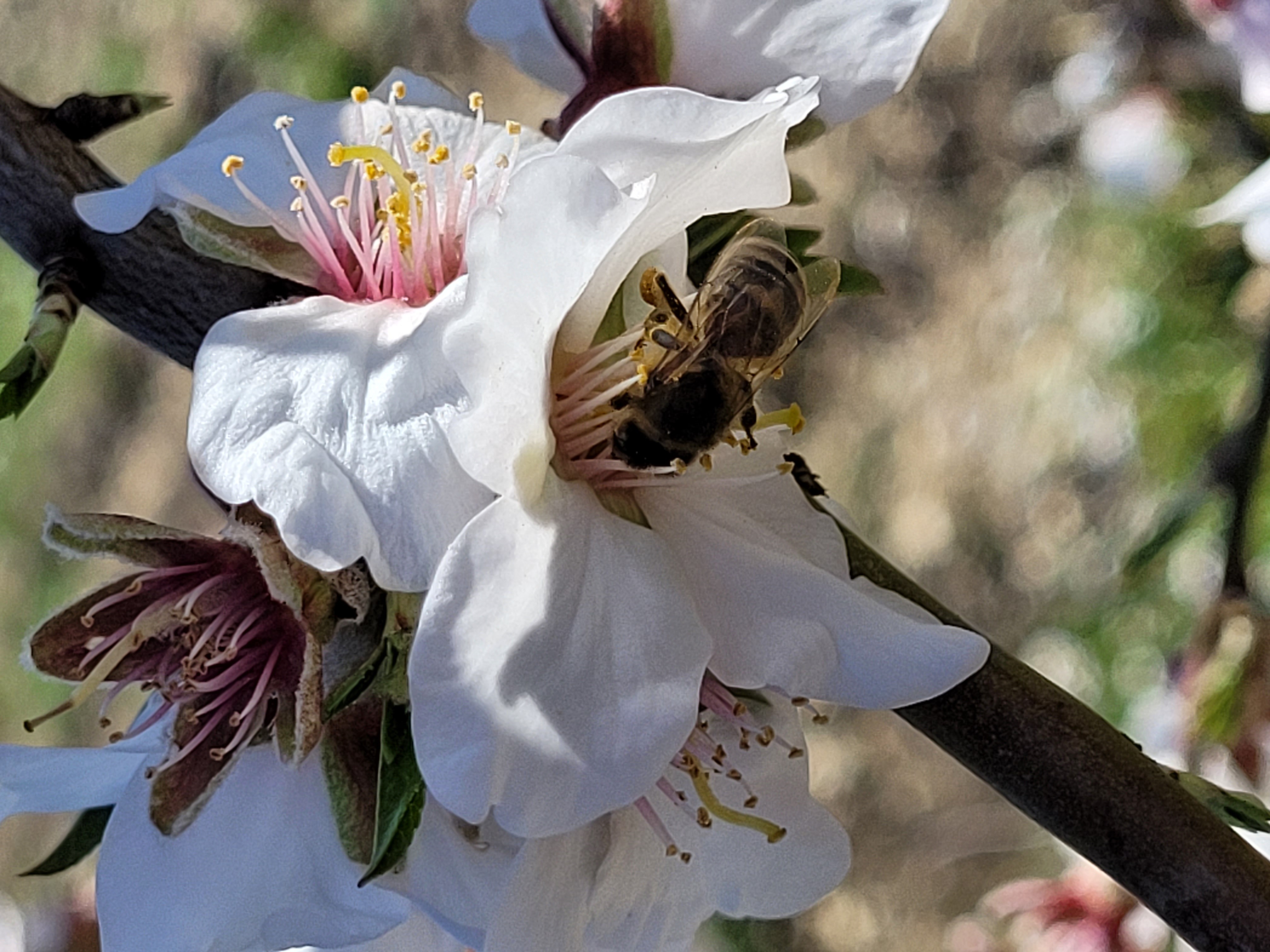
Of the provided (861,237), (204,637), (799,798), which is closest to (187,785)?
(204,637)

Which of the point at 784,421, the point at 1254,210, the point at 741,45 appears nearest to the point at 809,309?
the point at 784,421

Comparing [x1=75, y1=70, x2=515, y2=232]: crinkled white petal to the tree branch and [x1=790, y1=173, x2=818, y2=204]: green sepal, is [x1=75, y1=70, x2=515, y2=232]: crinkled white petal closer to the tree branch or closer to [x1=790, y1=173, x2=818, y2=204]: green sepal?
the tree branch

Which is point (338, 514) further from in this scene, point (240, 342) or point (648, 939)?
Result: point (648, 939)

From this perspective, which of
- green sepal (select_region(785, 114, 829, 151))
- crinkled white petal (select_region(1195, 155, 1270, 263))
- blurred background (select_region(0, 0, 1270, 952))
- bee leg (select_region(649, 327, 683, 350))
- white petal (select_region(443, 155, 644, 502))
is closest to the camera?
white petal (select_region(443, 155, 644, 502))

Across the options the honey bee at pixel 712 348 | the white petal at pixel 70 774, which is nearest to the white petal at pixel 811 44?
the honey bee at pixel 712 348

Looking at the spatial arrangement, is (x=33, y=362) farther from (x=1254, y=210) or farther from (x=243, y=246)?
(x=1254, y=210)

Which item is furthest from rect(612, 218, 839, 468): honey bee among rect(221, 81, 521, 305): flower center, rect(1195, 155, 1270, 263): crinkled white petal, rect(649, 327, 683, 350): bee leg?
rect(1195, 155, 1270, 263): crinkled white petal

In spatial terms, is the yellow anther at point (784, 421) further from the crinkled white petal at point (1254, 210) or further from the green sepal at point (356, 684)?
the crinkled white petal at point (1254, 210)
